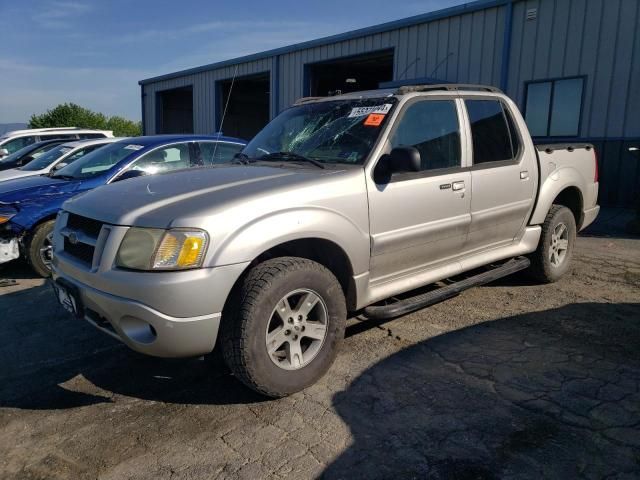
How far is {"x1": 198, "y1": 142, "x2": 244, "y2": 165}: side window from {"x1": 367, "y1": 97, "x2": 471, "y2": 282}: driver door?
11.2 ft

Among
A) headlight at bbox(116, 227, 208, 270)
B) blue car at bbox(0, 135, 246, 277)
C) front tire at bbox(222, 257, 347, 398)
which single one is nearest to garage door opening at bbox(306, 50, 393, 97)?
blue car at bbox(0, 135, 246, 277)

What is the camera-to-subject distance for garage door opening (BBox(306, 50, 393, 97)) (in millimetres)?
16172

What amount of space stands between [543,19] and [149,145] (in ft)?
30.0

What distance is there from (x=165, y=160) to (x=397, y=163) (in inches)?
158

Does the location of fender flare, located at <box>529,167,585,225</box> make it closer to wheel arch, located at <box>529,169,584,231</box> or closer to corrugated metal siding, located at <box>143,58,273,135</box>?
wheel arch, located at <box>529,169,584,231</box>

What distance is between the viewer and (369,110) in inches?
148

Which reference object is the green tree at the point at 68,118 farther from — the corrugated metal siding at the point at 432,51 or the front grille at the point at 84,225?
the front grille at the point at 84,225

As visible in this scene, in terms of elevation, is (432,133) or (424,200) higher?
(432,133)

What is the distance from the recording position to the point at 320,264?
3.19 m

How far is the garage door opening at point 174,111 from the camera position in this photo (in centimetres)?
2674

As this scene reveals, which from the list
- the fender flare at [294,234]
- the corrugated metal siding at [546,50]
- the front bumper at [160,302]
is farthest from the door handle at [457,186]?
the corrugated metal siding at [546,50]

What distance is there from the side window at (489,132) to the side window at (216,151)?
11.2 feet

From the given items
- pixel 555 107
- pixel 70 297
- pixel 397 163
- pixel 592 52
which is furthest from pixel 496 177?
pixel 555 107

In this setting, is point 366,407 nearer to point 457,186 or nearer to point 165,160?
point 457,186
